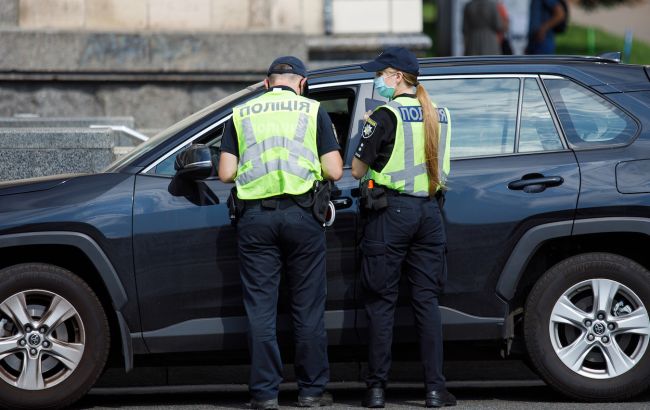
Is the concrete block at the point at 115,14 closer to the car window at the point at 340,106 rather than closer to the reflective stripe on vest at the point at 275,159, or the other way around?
the car window at the point at 340,106

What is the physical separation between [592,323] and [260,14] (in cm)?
689

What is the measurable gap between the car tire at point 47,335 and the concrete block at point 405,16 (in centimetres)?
736

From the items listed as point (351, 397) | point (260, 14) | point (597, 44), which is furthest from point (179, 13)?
point (597, 44)

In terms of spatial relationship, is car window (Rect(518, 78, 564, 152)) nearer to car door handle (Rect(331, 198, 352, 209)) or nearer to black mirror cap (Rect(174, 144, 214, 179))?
car door handle (Rect(331, 198, 352, 209))

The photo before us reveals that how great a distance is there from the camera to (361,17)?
43.2 ft

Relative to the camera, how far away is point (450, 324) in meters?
6.51

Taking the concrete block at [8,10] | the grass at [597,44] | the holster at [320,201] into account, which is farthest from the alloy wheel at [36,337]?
the grass at [597,44]

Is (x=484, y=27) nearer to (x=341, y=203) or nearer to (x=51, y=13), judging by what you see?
(x=51, y=13)

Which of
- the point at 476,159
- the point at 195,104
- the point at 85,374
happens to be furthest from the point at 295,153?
the point at 195,104

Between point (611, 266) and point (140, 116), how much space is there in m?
7.17

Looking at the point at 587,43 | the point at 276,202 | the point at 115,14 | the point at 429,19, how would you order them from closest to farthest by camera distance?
the point at 276,202
the point at 115,14
the point at 587,43
the point at 429,19

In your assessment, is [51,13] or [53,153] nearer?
[53,153]

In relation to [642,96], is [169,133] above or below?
below

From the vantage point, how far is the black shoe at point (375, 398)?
254 inches
